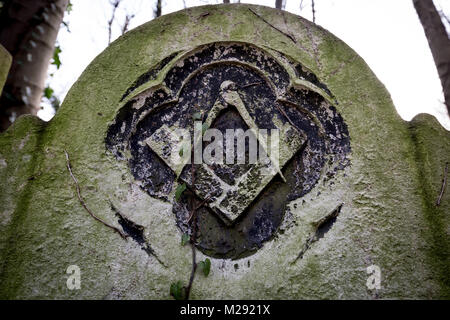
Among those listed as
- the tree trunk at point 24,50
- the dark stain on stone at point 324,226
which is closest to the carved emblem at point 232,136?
the dark stain on stone at point 324,226

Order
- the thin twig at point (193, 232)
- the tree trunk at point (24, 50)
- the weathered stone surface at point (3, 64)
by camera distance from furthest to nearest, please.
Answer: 1. the tree trunk at point (24, 50)
2. the weathered stone surface at point (3, 64)
3. the thin twig at point (193, 232)

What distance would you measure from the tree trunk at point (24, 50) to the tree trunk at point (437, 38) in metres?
2.65

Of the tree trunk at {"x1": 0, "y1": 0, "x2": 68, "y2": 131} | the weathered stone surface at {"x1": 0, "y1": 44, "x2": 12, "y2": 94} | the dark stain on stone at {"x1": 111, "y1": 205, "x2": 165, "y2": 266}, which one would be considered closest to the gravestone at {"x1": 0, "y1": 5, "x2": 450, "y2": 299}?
the dark stain on stone at {"x1": 111, "y1": 205, "x2": 165, "y2": 266}

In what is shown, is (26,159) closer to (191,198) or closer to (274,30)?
(191,198)

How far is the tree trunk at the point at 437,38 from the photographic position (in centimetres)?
208

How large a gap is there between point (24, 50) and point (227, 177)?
1516mm

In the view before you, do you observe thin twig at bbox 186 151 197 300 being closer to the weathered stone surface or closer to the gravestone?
the gravestone

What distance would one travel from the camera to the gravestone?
1160mm

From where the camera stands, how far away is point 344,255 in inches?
45.9

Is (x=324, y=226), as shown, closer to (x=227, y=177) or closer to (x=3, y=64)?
(x=227, y=177)

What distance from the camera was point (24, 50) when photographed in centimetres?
184

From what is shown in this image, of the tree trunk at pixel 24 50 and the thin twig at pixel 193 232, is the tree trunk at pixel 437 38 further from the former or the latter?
the tree trunk at pixel 24 50

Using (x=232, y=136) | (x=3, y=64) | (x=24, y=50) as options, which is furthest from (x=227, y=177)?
(x=24, y=50)

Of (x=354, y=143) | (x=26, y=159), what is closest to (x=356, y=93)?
(x=354, y=143)
